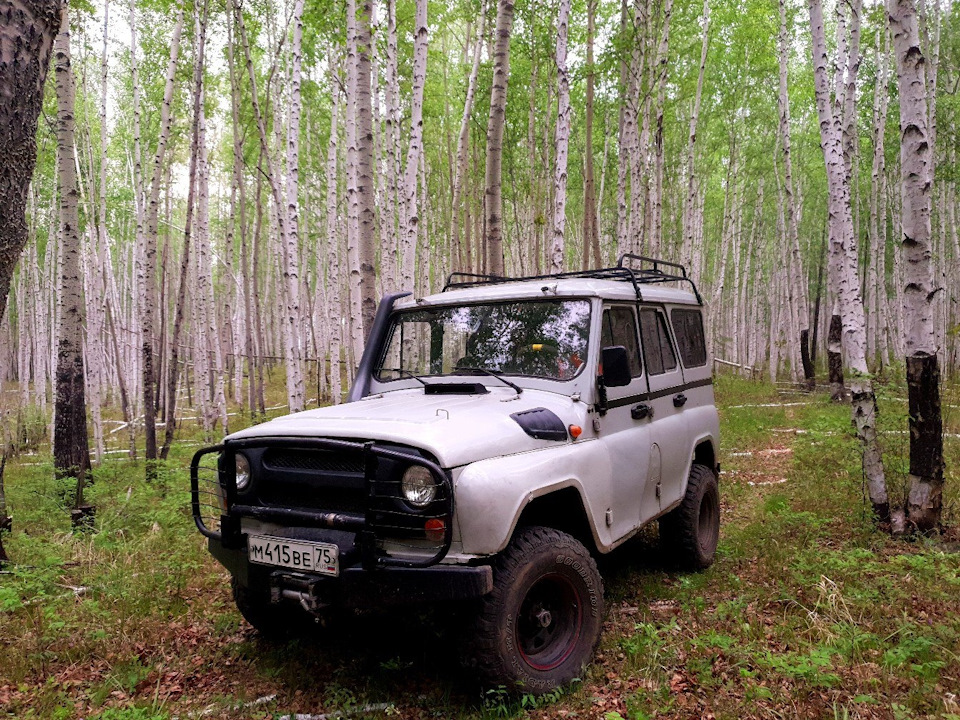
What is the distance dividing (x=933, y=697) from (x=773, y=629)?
97 centimetres

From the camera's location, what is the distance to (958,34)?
18672 mm

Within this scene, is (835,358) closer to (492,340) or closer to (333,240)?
(333,240)

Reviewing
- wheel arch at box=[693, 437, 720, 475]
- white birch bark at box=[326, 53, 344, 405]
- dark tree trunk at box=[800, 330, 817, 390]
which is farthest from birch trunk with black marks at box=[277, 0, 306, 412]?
dark tree trunk at box=[800, 330, 817, 390]

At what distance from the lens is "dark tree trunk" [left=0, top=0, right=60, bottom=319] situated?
2.51m

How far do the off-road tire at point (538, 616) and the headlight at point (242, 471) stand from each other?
1434 mm

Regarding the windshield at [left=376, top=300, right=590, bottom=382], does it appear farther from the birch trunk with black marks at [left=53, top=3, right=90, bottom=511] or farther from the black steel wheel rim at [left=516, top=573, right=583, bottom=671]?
the birch trunk with black marks at [left=53, top=3, right=90, bottom=511]

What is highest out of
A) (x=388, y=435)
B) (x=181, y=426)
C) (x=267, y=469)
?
(x=388, y=435)

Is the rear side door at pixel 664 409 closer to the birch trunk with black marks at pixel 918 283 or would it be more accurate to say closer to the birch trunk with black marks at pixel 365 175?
the birch trunk with black marks at pixel 918 283

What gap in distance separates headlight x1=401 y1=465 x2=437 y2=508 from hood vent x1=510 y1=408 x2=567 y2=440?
73 cm

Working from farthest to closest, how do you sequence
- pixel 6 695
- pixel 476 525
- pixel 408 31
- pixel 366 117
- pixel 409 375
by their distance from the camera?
pixel 408 31 → pixel 366 117 → pixel 409 375 → pixel 6 695 → pixel 476 525

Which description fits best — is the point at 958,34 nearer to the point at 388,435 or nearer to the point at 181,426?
the point at 388,435

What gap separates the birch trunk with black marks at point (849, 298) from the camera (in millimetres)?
5531

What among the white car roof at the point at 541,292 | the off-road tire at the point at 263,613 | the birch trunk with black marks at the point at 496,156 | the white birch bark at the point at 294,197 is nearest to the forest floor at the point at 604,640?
the off-road tire at the point at 263,613

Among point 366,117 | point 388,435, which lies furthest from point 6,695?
point 366,117
